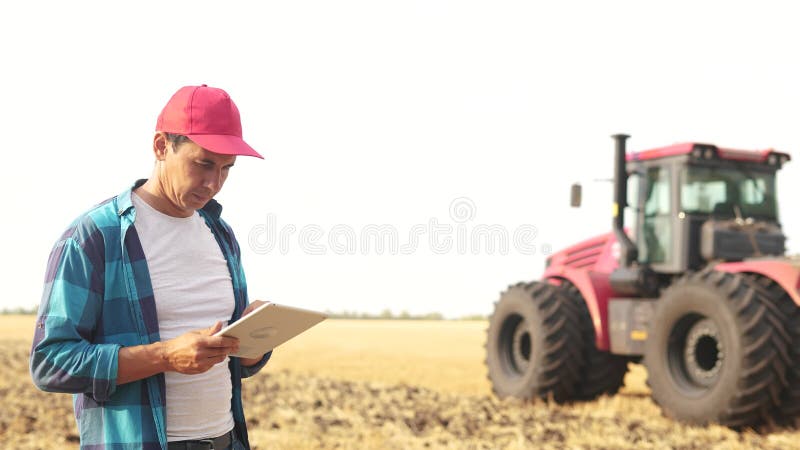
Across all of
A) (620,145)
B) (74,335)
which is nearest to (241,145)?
(74,335)

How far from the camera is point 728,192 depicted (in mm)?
9906

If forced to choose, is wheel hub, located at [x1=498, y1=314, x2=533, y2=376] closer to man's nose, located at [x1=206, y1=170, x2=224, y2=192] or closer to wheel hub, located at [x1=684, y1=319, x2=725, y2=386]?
wheel hub, located at [x1=684, y1=319, x2=725, y2=386]

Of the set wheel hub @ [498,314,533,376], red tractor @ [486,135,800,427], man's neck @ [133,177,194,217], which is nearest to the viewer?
man's neck @ [133,177,194,217]

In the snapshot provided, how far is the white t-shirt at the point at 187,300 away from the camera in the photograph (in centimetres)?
270

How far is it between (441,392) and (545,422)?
2.81 metres

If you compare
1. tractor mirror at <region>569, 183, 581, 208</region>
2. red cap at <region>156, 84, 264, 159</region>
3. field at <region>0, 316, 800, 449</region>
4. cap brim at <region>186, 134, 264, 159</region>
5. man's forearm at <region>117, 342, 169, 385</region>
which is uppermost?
tractor mirror at <region>569, 183, 581, 208</region>

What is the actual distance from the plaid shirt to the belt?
64 mm

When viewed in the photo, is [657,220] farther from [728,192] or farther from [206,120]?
[206,120]

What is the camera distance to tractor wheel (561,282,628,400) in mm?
10484

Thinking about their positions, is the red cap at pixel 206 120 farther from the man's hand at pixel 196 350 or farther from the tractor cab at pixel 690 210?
the tractor cab at pixel 690 210

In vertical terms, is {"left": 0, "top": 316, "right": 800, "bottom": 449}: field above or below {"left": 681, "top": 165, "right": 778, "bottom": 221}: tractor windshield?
below

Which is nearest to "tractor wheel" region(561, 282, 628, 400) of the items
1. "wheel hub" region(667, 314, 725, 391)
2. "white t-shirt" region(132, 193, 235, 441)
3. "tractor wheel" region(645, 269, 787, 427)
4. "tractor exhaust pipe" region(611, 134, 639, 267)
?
"tractor exhaust pipe" region(611, 134, 639, 267)

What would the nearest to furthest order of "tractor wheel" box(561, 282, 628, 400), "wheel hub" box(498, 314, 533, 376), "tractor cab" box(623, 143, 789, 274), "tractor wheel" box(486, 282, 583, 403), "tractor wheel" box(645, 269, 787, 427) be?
"tractor wheel" box(645, 269, 787, 427)
"tractor cab" box(623, 143, 789, 274)
"tractor wheel" box(486, 282, 583, 403)
"tractor wheel" box(561, 282, 628, 400)
"wheel hub" box(498, 314, 533, 376)

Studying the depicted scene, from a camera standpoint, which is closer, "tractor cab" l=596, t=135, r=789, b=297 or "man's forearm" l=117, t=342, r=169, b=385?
"man's forearm" l=117, t=342, r=169, b=385
